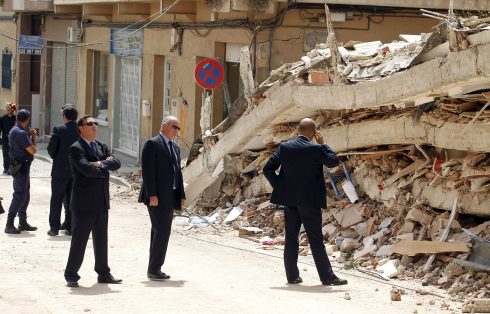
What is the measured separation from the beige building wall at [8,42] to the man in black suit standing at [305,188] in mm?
28875

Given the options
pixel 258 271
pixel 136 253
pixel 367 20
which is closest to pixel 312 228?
pixel 258 271

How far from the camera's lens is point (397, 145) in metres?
14.1

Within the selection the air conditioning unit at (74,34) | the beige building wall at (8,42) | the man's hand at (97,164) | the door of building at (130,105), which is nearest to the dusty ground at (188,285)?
the man's hand at (97,164)

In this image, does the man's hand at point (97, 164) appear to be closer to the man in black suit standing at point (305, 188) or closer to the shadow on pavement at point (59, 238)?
the man in black suit standing at point (305, 188)

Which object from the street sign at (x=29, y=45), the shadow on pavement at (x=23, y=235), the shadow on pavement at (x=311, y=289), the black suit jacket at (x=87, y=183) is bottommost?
the shadow on pavement at (x=23, y=235)

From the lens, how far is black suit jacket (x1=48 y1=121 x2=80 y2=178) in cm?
1482

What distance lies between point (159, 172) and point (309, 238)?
1660 millimetres

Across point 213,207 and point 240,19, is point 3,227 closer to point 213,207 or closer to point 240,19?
point 213,207

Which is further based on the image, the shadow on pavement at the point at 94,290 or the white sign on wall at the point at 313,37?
the white sign on wall at the point at 313,37

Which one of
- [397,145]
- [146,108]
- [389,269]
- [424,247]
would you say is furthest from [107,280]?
[146,108]

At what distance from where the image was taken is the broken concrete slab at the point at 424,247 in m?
11.6

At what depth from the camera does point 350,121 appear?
14.9 metres

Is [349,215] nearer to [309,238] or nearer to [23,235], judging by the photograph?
[309,238]

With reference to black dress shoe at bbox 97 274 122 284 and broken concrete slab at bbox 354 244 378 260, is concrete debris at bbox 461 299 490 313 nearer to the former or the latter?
broken concrete slab at bbox 354 244 378 260
